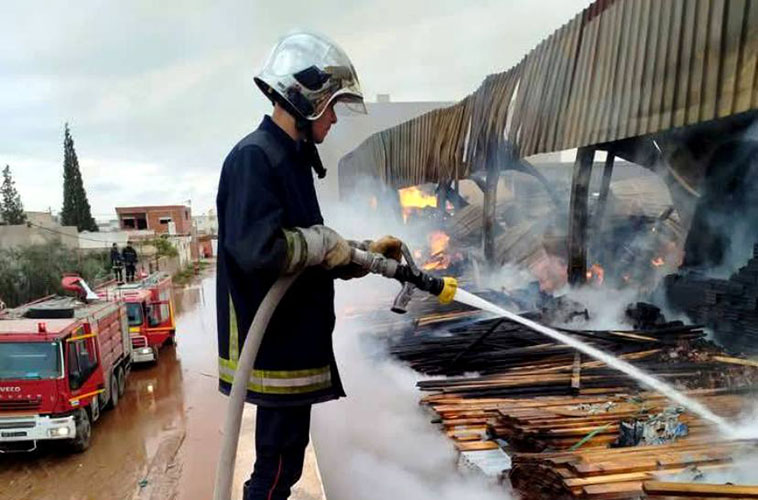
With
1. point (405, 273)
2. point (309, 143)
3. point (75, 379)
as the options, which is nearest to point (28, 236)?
point (75, 379)

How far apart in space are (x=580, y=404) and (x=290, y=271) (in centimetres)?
303

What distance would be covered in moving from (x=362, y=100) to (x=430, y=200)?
47.8 ft

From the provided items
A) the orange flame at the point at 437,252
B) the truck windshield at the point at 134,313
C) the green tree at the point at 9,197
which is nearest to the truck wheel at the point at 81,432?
the truck windshield at the point at 134,313

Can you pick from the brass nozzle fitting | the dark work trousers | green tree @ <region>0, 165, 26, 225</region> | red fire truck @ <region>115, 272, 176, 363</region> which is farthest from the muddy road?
green tree @ <region>0, 165, 26, 225</region>

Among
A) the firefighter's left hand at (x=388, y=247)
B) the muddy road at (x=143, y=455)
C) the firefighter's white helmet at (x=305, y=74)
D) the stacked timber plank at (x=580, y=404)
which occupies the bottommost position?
the muddy road at (x=143, y=455)

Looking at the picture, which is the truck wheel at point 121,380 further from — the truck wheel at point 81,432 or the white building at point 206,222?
the white building at point 206,222

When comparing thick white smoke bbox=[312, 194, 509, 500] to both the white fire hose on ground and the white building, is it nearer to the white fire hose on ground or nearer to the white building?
the white fire hose on ground

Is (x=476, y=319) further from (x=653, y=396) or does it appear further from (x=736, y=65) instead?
(x=736, y=65)

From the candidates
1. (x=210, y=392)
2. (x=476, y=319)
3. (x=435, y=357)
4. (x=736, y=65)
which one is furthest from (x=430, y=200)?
(x=736, y=65)

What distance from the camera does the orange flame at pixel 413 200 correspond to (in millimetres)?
15922

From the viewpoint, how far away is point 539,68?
20.7 ft

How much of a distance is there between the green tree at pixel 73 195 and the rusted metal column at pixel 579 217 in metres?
52.6

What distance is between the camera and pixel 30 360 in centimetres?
839

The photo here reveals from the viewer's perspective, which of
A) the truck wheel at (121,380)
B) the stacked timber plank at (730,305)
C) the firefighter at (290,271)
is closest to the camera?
the firefighter at (290,271)
